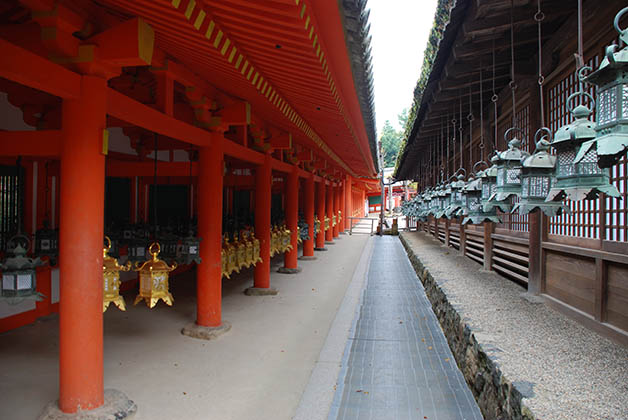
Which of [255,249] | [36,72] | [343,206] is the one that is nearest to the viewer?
[36,72]

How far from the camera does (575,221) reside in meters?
4.28

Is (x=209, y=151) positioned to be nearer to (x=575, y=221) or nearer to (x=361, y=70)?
(x=361, y=70)

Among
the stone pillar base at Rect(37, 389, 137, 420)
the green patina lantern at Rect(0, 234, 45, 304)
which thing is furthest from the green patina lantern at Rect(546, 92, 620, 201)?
the green patina lantern at Rect(0, 234, 45, 304)

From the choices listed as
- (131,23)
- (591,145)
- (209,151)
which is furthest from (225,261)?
(591,145)

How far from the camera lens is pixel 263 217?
25.2 ft

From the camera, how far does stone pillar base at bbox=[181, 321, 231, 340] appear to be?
5234 millimetres

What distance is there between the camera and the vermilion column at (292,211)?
978 cm

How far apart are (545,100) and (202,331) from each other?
17.7 ft

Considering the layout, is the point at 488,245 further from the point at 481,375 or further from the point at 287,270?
the point at 287,270

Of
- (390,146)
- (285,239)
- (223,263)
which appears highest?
(390,146)

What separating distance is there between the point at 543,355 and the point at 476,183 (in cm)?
188

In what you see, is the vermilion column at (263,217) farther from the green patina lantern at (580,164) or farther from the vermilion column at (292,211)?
the green patina lantern at (580,164)

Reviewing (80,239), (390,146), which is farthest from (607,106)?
(390,146)

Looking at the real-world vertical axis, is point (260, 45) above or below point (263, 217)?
above
